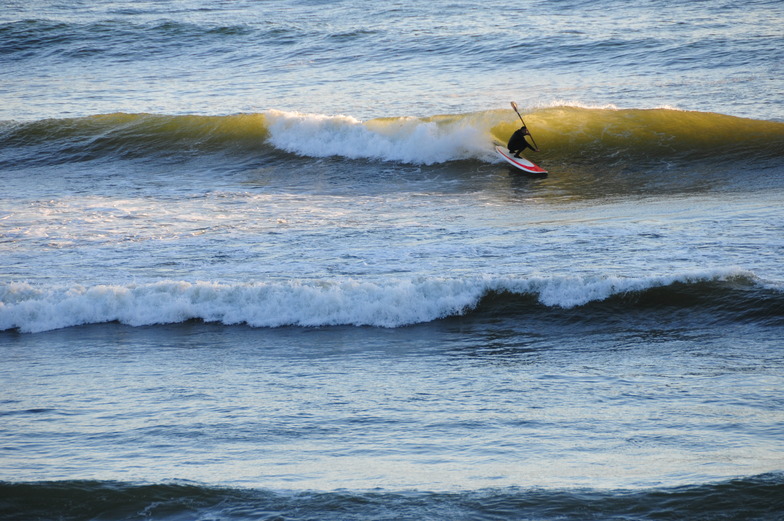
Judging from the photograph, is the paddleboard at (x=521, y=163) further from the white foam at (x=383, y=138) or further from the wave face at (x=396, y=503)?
the wave face at (x=396, y=503)

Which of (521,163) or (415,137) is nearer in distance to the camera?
(521,163)

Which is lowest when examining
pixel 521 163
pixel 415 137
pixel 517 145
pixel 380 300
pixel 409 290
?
pixel 380 300

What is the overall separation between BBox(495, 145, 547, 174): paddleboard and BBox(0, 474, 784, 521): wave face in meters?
12.3

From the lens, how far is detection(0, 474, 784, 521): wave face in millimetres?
4965

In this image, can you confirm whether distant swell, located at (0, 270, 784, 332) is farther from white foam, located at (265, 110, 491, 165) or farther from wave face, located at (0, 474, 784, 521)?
white foam, located at (265, 110, 491, 165)

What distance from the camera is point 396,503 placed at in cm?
514

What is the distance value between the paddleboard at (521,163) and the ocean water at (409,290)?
10.1 inches

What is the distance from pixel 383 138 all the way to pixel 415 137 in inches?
29.3

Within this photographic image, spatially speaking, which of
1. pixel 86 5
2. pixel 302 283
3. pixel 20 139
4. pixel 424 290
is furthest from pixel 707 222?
pixel 86 5

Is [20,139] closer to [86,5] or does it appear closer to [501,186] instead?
[501,186]

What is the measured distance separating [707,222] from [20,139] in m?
17.1

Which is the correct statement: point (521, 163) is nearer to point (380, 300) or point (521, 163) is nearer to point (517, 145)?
point (517, 145)

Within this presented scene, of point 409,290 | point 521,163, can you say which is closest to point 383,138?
point 521,163

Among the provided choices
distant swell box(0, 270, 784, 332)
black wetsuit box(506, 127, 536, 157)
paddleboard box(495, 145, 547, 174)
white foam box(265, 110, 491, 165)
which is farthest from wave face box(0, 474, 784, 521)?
white foam box(265, 110, 491, 165)
